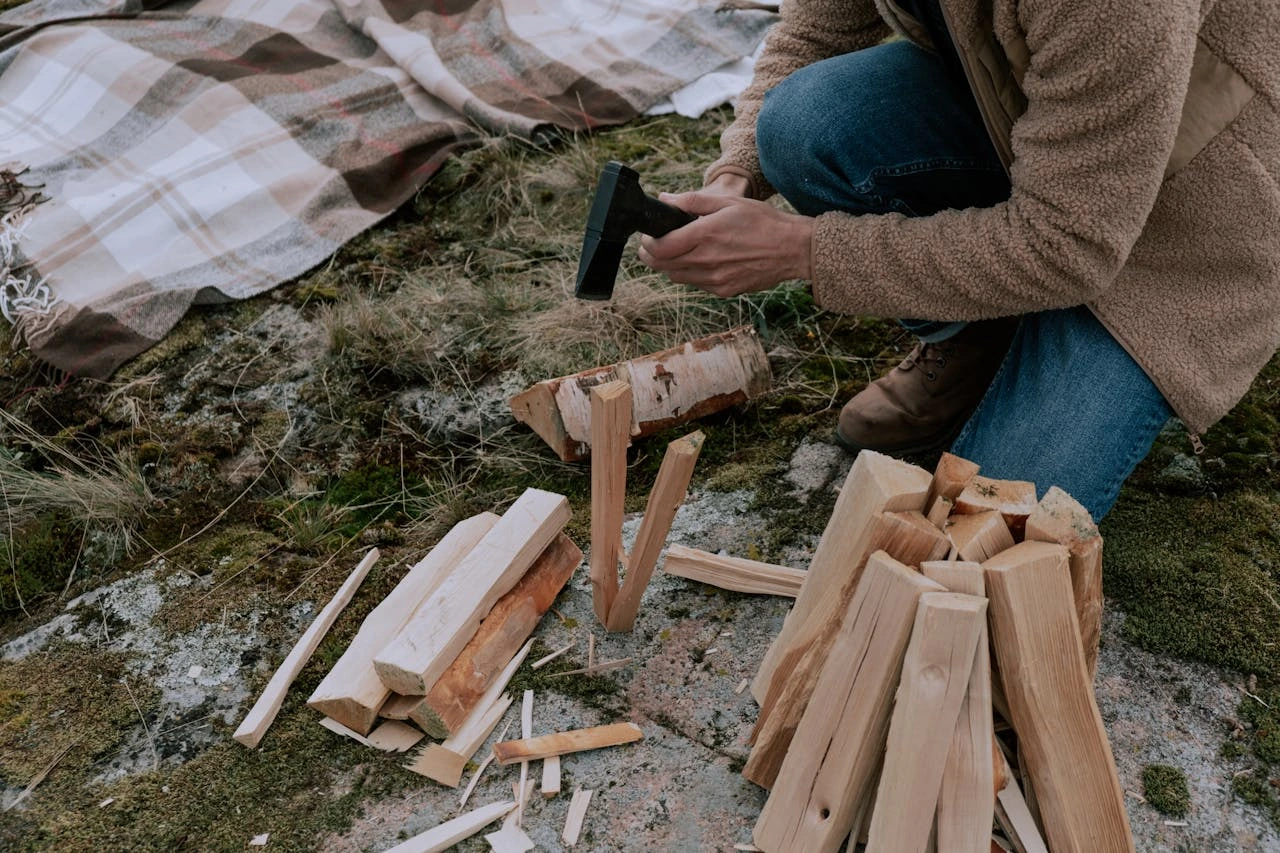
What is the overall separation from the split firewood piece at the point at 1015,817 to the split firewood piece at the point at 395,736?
108cm

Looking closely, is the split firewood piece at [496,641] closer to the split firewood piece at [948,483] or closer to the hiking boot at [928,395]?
the hiking boot at [928,395]

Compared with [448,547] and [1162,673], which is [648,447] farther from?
[1162,673]

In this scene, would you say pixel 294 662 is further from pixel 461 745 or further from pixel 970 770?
pixel 970 770

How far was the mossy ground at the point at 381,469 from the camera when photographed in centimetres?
196

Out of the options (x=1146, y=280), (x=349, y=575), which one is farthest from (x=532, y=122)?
(x=1146, y=280)

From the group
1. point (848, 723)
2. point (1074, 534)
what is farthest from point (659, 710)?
point (1074, 534)

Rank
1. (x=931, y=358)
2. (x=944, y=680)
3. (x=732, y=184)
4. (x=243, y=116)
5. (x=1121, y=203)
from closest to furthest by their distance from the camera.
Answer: (x=944, y=680) → (x=1121, y=203) → (x=732, y=184) → (x=931, y=358) → (x=243, y=116)

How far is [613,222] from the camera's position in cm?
190

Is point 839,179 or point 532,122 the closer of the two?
point 839,179

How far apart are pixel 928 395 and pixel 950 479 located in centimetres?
100

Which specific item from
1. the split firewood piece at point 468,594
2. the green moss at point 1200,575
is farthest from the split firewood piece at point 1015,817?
the split firewood piece at point 468,594

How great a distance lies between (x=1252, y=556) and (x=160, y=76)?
430cm

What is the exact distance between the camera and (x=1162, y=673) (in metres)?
2.02

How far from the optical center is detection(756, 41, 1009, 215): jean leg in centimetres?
223
